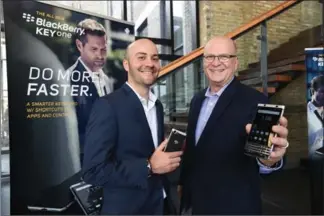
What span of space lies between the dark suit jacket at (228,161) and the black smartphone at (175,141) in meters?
0.13

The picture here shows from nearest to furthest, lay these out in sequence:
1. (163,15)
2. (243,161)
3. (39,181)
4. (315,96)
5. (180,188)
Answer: (243,161), (180,188), (39,181), (315,96), (163,15)

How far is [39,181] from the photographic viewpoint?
1.73 meters

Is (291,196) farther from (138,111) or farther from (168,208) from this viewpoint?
(138,111)

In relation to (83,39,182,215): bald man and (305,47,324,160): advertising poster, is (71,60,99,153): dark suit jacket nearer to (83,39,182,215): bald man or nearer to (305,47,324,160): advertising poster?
(83,39,182,215): bald man

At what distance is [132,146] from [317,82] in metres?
1.48

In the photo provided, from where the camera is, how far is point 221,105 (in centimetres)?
145

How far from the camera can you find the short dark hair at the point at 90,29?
170 centimetres

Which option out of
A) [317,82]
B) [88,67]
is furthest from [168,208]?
[317,82]

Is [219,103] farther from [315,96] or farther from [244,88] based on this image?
[315,96]

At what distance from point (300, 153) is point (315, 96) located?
0.44 metres

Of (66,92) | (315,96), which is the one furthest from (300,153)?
(66,92)

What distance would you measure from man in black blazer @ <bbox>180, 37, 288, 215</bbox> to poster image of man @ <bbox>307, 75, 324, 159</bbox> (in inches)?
35.2

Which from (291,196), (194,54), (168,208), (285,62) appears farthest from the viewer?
(291,196)

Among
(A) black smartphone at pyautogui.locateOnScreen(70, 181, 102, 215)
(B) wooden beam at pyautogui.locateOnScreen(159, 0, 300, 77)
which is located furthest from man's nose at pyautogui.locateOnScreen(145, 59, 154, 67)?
(A) black smartphone at pyautogui.locateOnScreen(70, 181, 102, 215)
